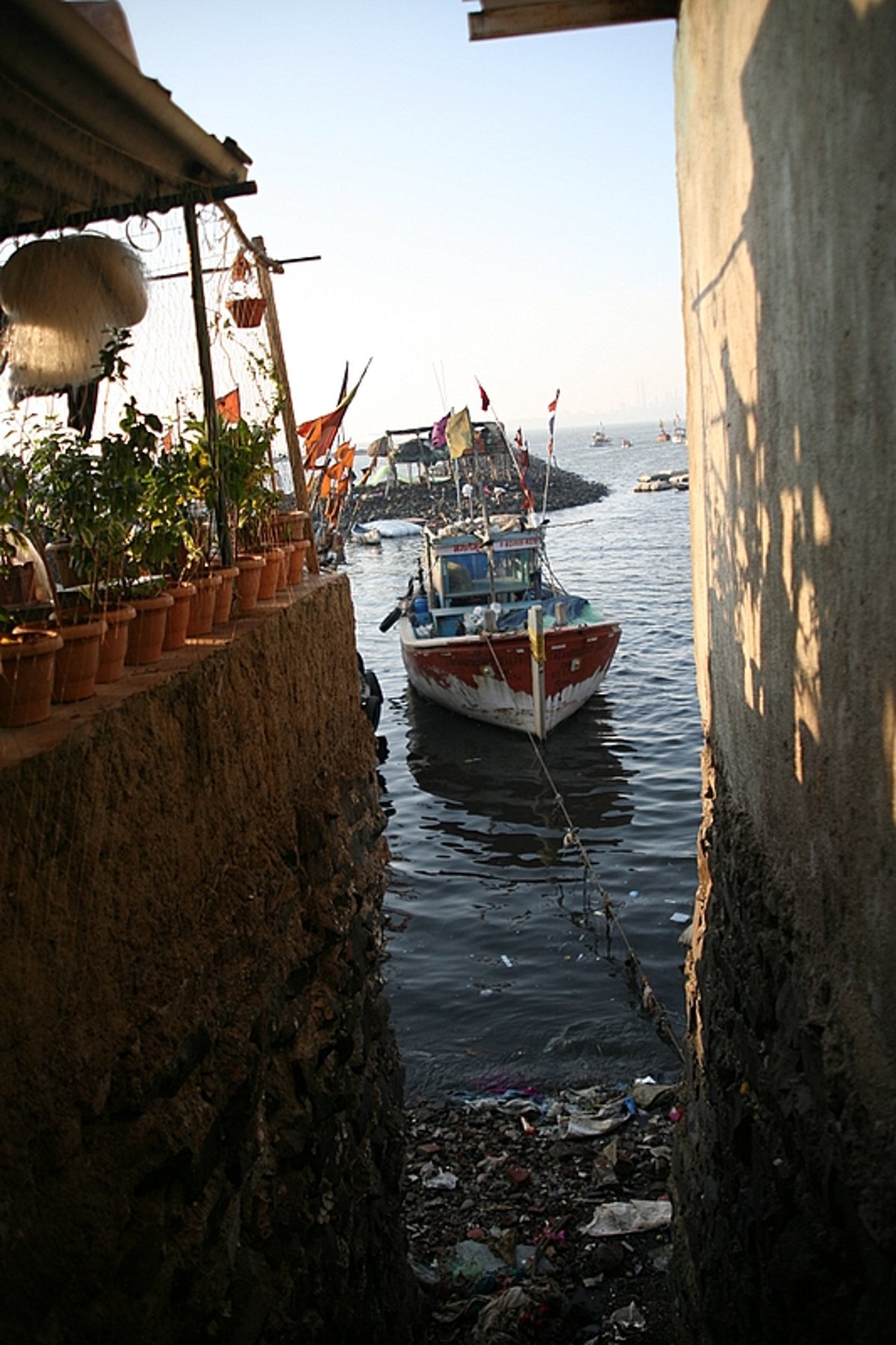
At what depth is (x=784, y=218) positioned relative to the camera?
343 cm

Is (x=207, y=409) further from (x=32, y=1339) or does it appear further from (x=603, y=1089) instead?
(x=603, y=1089)

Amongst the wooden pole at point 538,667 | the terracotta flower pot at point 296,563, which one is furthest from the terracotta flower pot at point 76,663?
the wooden pole at point 538,667

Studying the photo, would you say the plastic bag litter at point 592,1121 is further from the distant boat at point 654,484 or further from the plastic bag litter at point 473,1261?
the distant boat at point 654,484

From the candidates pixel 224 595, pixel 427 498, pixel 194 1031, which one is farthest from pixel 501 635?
pixel 427 498

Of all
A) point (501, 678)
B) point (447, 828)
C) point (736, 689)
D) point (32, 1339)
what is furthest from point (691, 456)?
point (501, 678)

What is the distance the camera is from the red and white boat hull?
16.7 metres

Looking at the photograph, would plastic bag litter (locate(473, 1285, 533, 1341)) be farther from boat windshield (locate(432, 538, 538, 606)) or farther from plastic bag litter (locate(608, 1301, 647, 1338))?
boat windshield (locate(432, 538, 538, 606))

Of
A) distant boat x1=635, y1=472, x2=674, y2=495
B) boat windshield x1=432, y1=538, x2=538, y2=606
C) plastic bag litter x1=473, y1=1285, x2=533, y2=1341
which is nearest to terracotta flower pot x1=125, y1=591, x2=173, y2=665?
plastic bag litter x1=473, y1=1285, x2=533, y2=1341

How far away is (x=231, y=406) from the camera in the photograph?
7395mm

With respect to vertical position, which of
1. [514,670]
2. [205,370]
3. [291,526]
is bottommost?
[514,670]

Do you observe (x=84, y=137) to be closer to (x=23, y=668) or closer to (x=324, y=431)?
(x=23, y=668)

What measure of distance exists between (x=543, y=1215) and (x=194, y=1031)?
420 cm

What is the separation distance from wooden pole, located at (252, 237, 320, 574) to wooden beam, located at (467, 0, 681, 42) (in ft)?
6.49

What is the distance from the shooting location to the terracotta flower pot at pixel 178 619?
15.3ft
